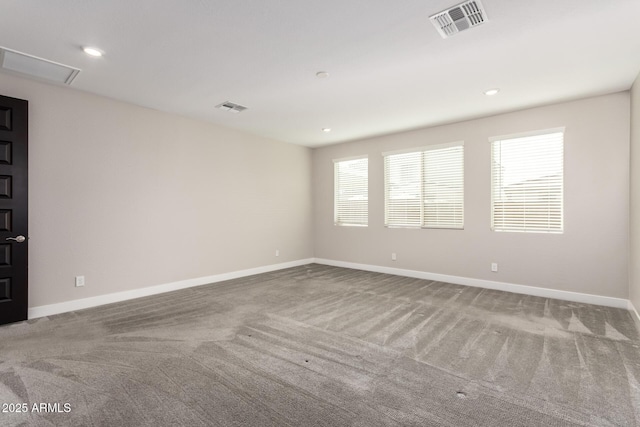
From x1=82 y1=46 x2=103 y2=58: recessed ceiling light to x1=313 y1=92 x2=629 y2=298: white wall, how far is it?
183 inches

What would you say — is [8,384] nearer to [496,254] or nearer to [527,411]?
[527,411]

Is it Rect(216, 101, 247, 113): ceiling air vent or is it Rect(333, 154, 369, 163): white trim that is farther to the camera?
Rect(333, 154, 369, 163): white trim

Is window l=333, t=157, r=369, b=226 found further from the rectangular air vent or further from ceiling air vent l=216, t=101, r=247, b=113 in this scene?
the rectangular air vent

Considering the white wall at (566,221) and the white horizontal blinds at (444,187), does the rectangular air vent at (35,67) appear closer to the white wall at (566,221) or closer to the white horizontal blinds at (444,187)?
the white wall at (566,221)

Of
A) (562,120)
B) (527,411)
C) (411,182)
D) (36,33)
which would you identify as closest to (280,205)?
(411,182)

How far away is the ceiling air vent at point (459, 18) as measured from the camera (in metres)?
2.30

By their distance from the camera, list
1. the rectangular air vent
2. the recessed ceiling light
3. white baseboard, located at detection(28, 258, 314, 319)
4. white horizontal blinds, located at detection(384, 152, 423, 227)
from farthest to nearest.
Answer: white horizontal blinds, located at detection(384, 152, 423, 227), white baseboard, located at detection(28, 258, 314, 319), the rectangular air vent, the recessed ceiling light

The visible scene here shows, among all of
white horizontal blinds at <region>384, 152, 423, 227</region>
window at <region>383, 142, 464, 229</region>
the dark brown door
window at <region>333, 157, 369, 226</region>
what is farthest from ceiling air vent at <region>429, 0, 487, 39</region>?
the dark brown door

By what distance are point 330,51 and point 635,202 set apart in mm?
3778

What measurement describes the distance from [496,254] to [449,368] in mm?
3061

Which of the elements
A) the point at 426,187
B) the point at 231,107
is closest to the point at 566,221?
the point at 426,187

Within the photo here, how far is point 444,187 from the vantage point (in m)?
5.44

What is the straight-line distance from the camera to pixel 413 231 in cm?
580

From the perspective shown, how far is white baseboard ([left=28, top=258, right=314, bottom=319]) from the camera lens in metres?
3.66
